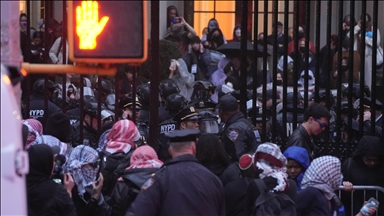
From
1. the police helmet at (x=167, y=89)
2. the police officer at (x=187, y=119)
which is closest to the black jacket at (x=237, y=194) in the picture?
the police officer at (x=187, y=119)

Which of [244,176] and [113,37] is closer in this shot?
[113,37]

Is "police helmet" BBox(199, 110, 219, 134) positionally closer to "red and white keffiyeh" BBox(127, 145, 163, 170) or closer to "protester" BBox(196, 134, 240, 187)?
"protester" BBox(196, 134, 240, 187)

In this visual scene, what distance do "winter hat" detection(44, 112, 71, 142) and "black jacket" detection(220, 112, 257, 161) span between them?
1638 mm

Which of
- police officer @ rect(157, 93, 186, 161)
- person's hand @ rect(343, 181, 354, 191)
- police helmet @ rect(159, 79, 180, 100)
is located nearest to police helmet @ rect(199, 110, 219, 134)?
police officer @ rect(157, 93, 186, 161)

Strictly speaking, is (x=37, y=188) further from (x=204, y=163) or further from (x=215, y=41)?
(x=215, y=41)

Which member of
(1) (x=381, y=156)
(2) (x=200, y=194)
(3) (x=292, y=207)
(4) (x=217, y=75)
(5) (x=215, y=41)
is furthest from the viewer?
(5) (x=215, y=41)

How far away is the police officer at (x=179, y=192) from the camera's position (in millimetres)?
6625

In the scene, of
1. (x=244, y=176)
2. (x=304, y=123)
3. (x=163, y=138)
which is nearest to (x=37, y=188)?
(x=244, y=176)

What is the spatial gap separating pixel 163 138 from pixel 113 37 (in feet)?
13.4

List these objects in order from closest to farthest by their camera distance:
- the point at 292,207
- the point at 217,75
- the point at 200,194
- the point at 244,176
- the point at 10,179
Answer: the point at 10,179 → the point at 200,194 → the point at 292,207 → the point at 244,176 → the point at 217,75

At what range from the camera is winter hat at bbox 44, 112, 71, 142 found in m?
8.45

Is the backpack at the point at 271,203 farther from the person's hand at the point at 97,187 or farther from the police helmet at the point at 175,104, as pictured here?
the police helmet at the point at 175,104

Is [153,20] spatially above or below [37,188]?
above

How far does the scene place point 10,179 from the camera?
13.5ft
